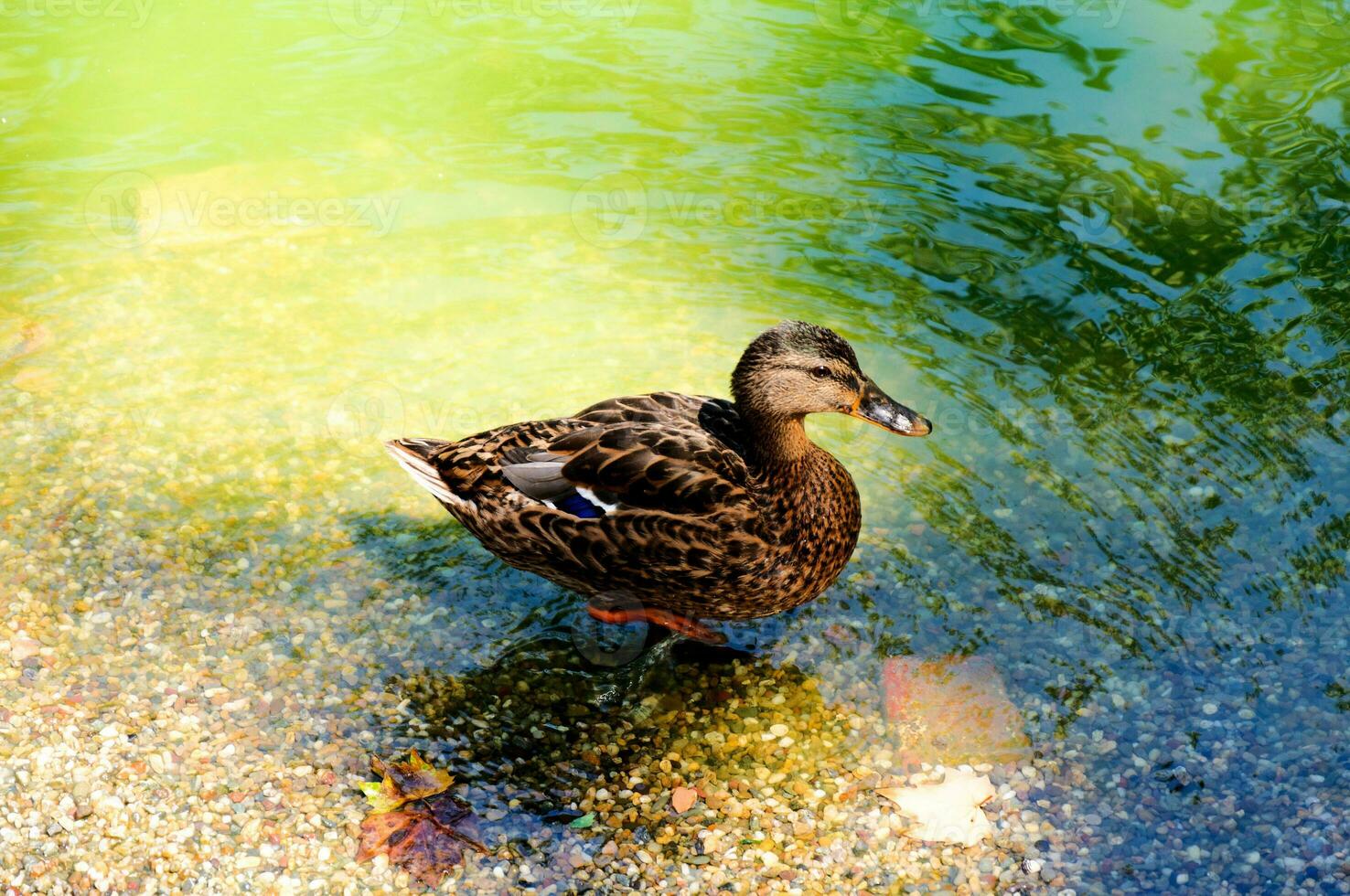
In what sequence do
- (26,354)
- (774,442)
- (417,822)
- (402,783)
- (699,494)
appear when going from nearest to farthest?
(417,822) < (402,783) < (699,494) < (774,442) < (26,354)

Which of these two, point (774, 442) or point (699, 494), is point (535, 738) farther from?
point (774, 442)

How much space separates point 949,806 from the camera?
435 cm

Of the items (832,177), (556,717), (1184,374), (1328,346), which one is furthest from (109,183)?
(1328,346)

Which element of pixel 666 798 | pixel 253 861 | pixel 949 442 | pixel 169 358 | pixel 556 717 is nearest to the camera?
pixel 253 861

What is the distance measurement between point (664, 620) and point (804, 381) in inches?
41.9

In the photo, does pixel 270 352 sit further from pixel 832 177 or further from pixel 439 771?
pixel 832 177

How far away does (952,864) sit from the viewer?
4.18 meters

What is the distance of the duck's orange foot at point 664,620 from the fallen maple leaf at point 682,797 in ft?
2.29

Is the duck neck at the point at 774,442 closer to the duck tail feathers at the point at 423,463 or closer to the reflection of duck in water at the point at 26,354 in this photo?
the duck tail feathers at the point at 423,463

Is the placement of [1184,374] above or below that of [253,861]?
above

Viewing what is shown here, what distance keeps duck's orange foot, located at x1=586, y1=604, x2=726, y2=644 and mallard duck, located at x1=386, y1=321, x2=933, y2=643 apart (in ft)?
0.04

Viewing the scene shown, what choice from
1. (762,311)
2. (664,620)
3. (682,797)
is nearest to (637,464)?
(664,620)

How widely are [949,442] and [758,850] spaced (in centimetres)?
247

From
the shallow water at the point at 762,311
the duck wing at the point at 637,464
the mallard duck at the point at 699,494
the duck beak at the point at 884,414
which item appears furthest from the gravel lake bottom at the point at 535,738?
the duck beak at the point at 884,414
